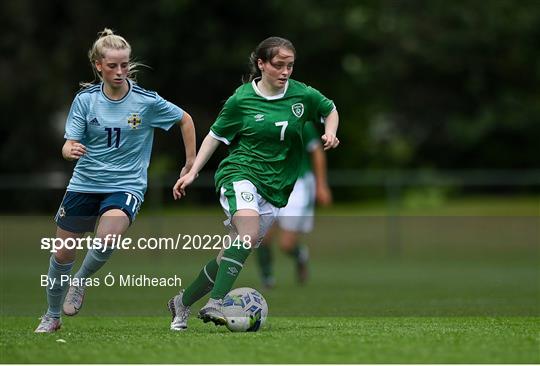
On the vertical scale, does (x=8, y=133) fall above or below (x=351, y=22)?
below

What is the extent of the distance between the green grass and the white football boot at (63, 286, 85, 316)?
0.15m

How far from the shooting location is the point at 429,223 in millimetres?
23047

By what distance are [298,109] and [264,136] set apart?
0.33 m

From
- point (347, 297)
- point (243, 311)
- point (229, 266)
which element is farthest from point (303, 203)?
point (243, 311)

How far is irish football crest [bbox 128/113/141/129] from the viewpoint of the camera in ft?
28.1

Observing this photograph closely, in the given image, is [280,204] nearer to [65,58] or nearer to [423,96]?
[65,58]

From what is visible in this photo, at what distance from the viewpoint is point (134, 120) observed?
857cm

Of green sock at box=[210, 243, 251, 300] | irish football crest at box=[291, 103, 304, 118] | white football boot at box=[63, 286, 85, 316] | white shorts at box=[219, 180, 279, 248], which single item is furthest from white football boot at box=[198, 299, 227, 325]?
irish football crest at box=[291, 103, 304, 118]

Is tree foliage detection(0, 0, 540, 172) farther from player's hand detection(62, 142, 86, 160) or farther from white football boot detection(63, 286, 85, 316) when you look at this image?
player's hand detection(62, 142, 86, 160)

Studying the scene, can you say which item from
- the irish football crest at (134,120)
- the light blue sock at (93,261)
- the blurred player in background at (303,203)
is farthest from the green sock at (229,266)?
the blurred player in background at (303,203)

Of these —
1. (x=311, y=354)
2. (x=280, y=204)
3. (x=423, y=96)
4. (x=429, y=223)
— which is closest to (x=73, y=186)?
(x=280, y=204)

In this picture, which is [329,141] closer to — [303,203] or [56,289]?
[56,289]

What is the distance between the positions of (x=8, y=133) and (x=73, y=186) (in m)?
22.9

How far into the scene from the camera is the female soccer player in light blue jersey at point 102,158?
8.41 m
